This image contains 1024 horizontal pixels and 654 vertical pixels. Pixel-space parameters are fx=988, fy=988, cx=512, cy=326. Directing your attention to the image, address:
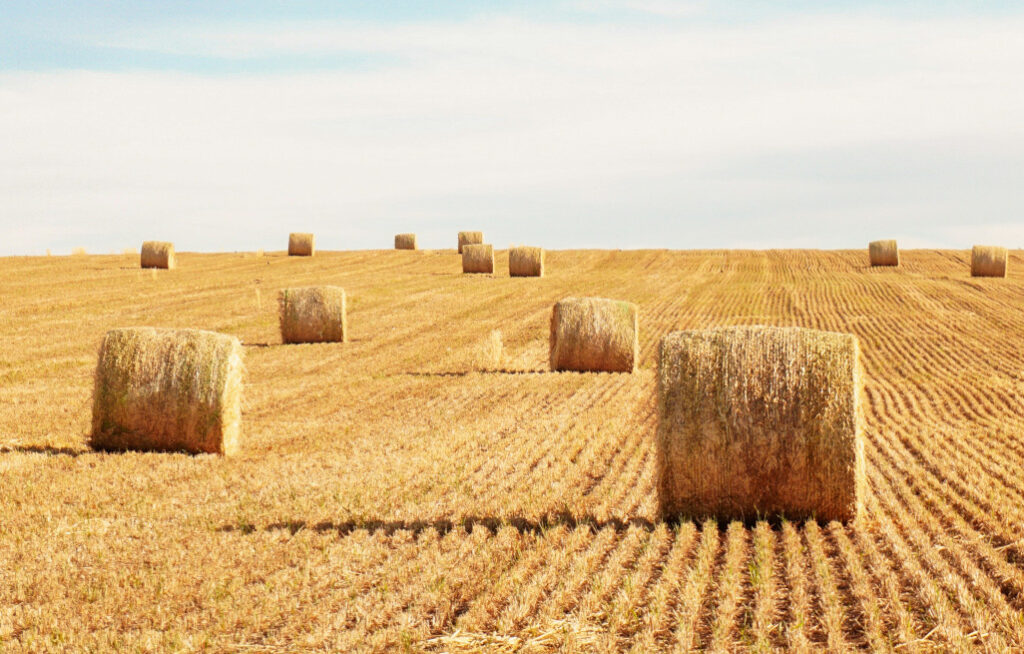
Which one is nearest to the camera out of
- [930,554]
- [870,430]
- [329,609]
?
[329,609]

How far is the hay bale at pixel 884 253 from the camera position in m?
49.0

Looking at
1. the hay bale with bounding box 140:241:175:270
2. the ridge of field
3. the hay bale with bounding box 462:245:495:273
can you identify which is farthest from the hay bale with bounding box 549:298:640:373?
the hay bale with bounding box 140:241:175:270

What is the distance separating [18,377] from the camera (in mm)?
18125

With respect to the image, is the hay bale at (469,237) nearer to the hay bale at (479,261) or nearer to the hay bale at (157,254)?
the hay bale at (479,261)

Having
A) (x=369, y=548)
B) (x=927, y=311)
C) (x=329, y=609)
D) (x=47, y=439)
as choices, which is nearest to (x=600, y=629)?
(x=329, y=609)

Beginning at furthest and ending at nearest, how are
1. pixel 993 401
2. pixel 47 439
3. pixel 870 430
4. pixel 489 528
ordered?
pixel 993 401, pixel 870 430, pixel 47 439, pixel 489 528

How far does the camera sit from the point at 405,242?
189 ft

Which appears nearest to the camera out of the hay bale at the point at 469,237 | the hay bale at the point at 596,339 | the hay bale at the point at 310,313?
the hay bale at the point at 596,339

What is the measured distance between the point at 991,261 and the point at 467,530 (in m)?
41.9

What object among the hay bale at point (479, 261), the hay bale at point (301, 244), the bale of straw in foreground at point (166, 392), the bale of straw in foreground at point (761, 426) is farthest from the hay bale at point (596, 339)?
the hay bale at point (301, 244)

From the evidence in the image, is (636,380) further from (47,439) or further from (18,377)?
(18,377)

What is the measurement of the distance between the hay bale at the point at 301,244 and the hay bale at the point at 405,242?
27.2ft

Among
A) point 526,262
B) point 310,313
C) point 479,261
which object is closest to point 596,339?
point 310,313

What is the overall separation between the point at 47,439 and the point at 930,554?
1034 cm
